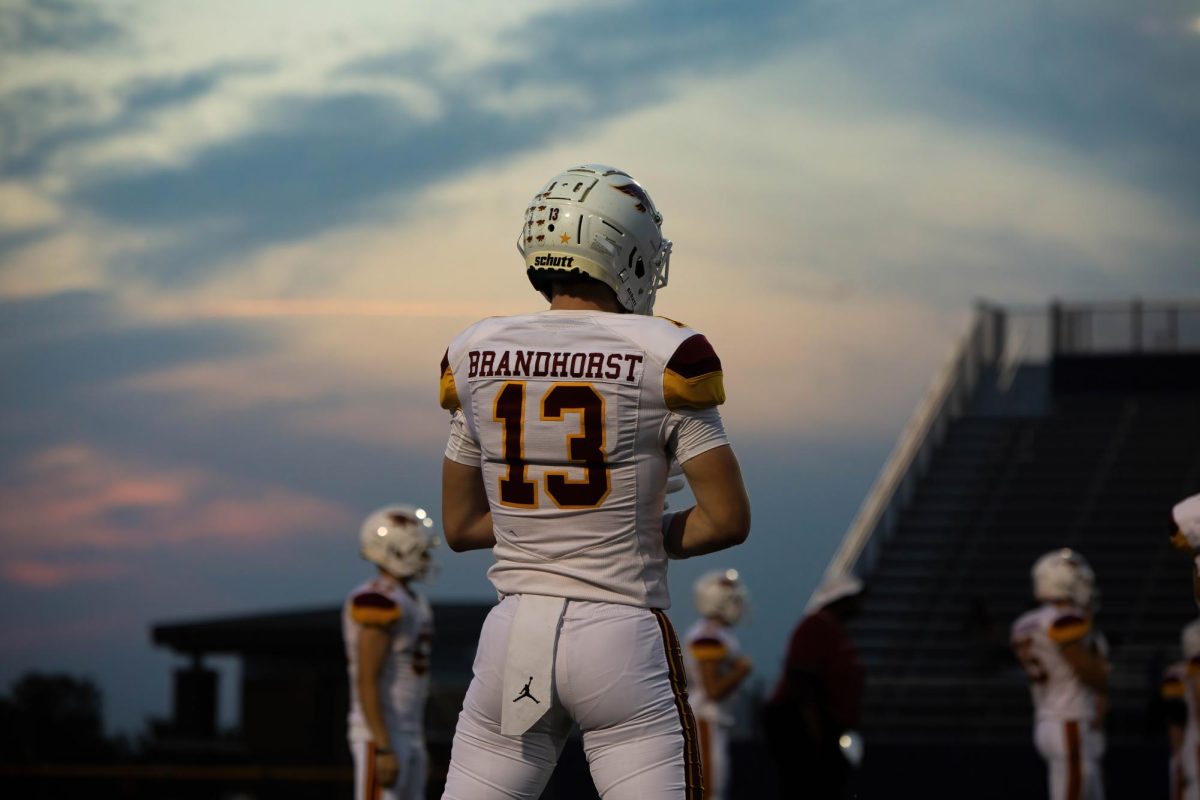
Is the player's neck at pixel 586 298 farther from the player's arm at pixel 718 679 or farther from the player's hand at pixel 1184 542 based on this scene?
the player's arm at pixel 718 679

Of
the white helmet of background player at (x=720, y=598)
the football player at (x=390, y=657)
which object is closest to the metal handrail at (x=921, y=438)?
the white helmet of background player at (x=720, y=598)

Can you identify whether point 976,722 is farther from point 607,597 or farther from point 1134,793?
point 607,597

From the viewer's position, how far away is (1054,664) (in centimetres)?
938

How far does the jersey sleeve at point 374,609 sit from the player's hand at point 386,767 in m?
0.53

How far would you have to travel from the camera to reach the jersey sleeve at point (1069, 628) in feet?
29.9

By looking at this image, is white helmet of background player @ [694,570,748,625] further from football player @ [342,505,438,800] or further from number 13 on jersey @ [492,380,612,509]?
number 13 on jersey @ [492,380,612,509]

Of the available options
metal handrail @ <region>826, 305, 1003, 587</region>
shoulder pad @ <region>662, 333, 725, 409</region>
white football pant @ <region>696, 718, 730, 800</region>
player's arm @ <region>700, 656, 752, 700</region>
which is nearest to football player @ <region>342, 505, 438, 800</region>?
shoulder pad @ <region>662, 333, 725, 409</region>

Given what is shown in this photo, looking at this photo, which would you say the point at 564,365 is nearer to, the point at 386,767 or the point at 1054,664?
the point at 386,767

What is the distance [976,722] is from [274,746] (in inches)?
263

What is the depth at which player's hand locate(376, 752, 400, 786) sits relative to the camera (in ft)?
23.3

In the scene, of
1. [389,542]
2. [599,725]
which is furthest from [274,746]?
[599,725]

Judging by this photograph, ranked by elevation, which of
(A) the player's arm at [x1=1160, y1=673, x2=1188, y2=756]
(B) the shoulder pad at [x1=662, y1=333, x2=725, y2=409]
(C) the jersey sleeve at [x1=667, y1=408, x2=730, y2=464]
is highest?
(B) the shoulder pad at [x1=662, y1=333, x2=725, y2=409]

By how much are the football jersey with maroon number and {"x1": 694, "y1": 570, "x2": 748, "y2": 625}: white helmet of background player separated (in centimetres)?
287

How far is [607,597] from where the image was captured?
361 cm
